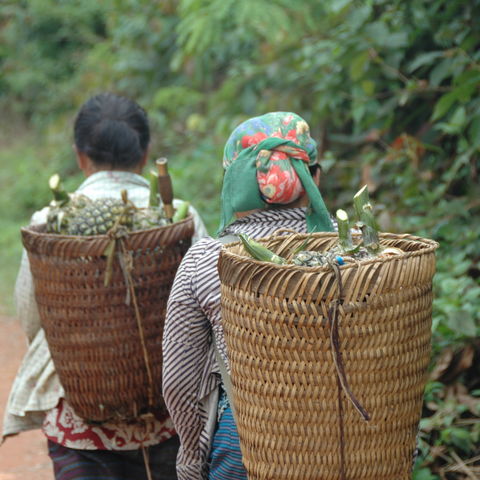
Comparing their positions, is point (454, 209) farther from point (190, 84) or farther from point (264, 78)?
point (190, 84)

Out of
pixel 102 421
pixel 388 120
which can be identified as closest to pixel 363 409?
pixel 102 421

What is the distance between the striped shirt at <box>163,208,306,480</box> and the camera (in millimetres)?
2287

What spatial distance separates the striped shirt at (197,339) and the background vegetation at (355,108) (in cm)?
119

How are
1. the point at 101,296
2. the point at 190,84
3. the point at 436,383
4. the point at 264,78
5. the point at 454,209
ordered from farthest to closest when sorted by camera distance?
the point at 190,84
the point at 264,78
the point at 454,209
the point at 436,383
the point at 101,296

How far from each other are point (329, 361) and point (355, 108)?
3.85m

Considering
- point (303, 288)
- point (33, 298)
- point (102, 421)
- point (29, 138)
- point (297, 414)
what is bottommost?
point (29, 138)

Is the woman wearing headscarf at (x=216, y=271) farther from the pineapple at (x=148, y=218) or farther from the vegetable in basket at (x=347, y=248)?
the pineapple at (x=148, y=218)

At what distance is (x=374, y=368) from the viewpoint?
1.81 m

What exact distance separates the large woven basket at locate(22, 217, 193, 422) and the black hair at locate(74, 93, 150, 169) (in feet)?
1.96

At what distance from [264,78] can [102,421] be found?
473 cm

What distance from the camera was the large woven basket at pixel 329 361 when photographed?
1.77m

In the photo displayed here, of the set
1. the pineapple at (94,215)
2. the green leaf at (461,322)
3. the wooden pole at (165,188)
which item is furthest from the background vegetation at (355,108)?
the pineapple at (94,215)

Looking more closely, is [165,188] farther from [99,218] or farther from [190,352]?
[190,352]

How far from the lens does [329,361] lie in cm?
179
